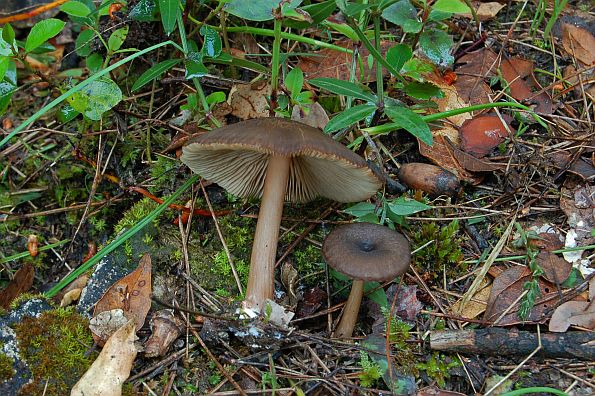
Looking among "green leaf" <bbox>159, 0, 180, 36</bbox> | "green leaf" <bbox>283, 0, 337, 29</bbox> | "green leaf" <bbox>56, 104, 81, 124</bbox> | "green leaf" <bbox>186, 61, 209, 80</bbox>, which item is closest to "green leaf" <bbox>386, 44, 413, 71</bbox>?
"green leaf" <bbox>283, 0, 337, 29</bbox>

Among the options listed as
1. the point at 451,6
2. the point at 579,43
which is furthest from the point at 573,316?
the point at 579,43

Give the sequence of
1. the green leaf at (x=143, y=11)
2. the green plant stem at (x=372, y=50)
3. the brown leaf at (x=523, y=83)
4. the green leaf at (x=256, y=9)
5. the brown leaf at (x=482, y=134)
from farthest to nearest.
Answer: the brown leaf at (x=523, y=83), the brown leaf at (x=482, y=134), the green leaf at (x=143, y=11), the green leaf at (x=256, y=9), the green plant stem at (x=372, y=50)

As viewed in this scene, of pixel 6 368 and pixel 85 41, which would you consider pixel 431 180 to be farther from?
pixel 6 368

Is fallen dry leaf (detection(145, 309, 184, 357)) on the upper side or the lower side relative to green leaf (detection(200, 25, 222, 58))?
lower

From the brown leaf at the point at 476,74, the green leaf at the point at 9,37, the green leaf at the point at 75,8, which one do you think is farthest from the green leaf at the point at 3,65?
the brown leaf at the point at 476,74

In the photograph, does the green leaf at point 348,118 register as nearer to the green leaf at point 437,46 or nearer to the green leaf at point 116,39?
the green leaf at point 437,46

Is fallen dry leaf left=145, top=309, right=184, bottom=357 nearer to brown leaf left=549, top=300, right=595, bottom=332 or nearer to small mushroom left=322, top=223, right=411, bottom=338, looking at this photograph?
small mushroom left=322, top=223, right=411, bottom=338
